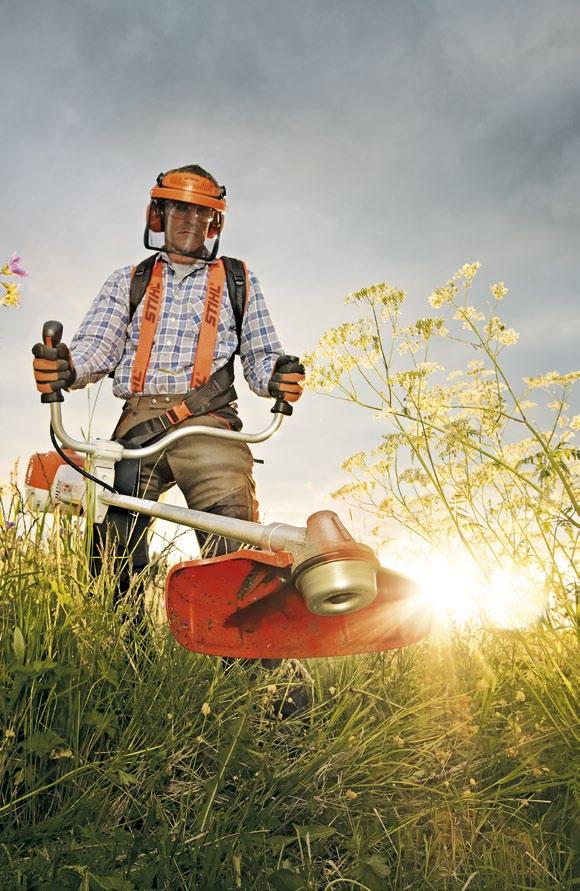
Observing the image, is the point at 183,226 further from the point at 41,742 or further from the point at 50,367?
the point at 41,742

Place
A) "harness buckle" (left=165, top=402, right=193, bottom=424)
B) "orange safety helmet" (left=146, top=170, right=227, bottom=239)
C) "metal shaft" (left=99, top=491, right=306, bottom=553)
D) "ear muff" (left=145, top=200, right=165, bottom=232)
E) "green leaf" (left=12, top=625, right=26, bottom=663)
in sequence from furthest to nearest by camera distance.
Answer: "ear muff" (left=145, top=200, right=165, bottom=232) < "orange safety helmet" (left=146, top=170, right=227, bottom=239) < "harness buckle" (left=165, top=402, right=193, bottom=424) < "green leaf" (left=12, top=625, right=26, bottom=663) < "metal shaft" (left=99, top=491, right=306, bottom=553)

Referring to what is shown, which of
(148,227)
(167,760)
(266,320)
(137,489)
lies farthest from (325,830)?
(148,227)

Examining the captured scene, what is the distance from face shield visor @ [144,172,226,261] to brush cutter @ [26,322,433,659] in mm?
2067

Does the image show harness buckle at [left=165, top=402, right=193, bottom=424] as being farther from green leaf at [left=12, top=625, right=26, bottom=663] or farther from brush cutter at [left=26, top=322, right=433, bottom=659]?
green leaf at [left=12, top=625, right=26, bottom=663]

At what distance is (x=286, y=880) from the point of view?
187cm

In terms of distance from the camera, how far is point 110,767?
2.23 m

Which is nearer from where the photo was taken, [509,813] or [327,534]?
[327,534]

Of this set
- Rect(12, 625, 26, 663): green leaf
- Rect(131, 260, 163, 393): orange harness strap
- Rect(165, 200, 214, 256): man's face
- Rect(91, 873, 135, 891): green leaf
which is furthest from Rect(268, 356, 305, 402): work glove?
Rect(91, 873, 135, 891): green leaf

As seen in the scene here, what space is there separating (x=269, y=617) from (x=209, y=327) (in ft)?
7.11

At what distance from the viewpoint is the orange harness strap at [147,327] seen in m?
3.92

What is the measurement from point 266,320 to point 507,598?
6.86ft

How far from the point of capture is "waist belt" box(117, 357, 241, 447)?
12.3 ft

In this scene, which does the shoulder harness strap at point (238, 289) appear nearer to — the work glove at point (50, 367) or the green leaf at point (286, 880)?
the work glove at point (50, 367)

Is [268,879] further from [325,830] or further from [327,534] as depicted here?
[327,534]
